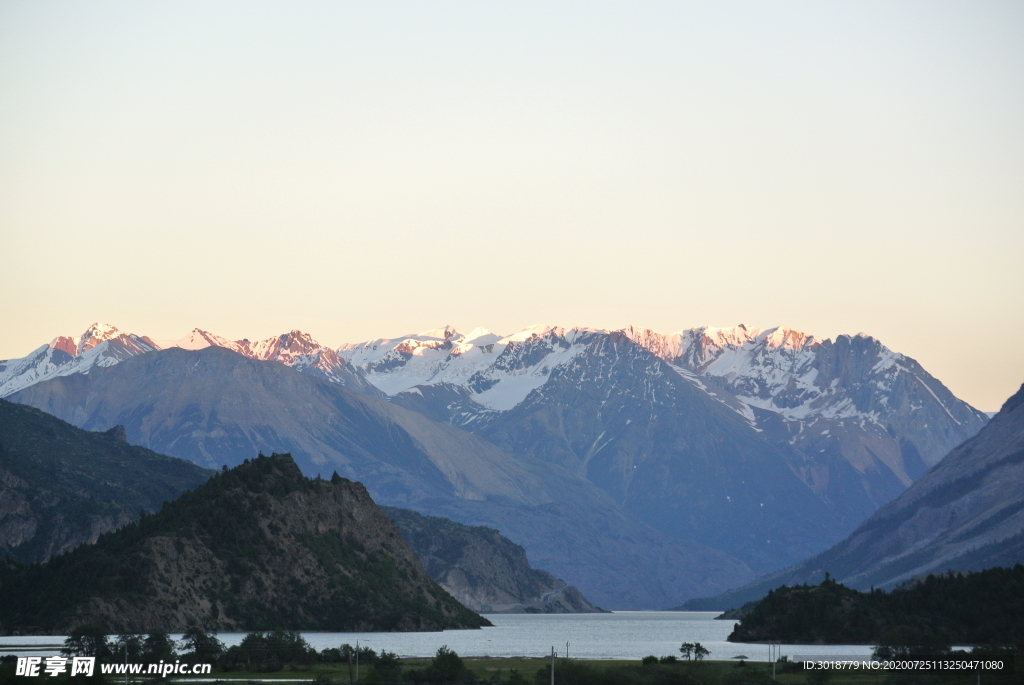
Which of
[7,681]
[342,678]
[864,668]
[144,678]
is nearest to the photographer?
[7,681]

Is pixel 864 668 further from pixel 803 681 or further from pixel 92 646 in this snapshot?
pixel 92 646

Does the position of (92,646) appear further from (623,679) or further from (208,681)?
(623,679)

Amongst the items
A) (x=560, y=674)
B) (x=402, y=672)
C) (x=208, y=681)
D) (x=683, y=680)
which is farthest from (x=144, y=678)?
(x=683, y=680)

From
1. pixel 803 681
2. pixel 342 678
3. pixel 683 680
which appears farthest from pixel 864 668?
pixel 342 678

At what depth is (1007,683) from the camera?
168 metres

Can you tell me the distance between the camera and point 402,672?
7411 inches

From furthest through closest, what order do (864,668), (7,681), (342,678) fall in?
(864,668) → (342,678) → (7,681)

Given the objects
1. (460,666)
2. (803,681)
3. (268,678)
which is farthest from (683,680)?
(268,678)

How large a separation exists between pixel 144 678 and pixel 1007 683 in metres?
95.4

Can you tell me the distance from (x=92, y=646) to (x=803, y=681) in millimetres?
90412

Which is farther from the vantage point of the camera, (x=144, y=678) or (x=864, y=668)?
(x=864, y=668)

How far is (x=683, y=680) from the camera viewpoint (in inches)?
7387

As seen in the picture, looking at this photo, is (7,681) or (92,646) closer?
(7,681)

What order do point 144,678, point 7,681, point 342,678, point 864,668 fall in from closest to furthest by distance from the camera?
point 7,681
point 144,678
point 342,678
point 864,668
